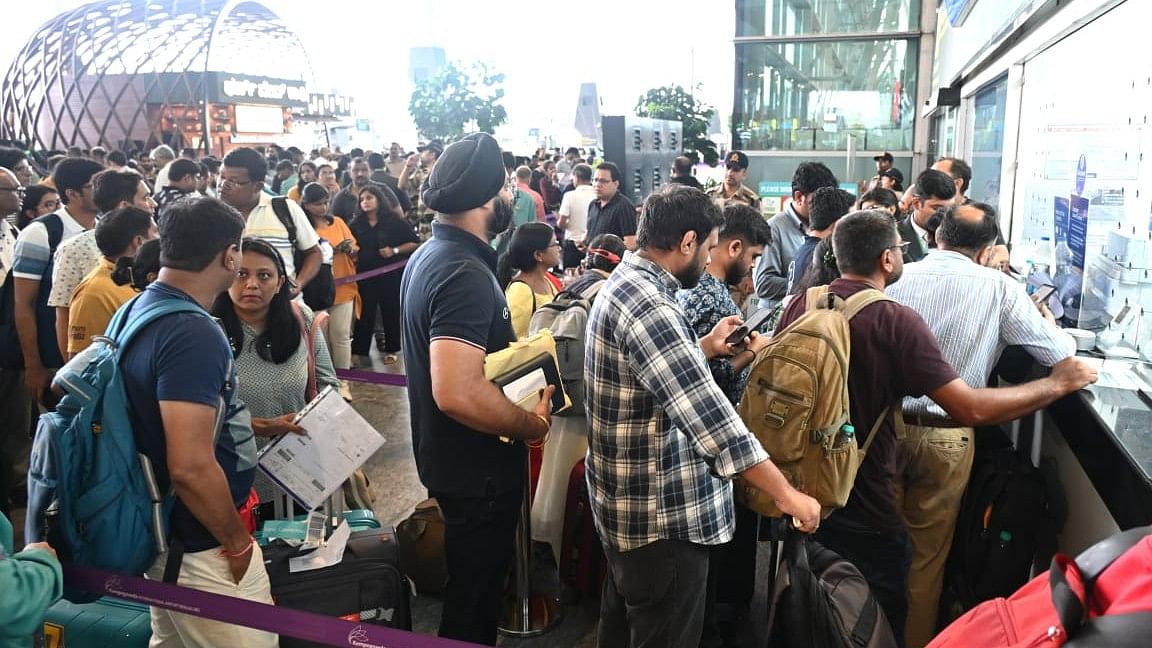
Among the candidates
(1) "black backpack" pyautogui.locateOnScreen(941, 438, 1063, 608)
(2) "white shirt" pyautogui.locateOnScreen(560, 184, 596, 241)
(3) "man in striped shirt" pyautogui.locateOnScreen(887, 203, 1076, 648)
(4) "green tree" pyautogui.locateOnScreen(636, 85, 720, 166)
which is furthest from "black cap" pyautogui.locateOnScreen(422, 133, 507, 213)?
(4) "green tree" pyautogui.locateOnScreen(636, 85, 720, 166)

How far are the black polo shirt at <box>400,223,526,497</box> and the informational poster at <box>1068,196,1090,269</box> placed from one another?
12.1ft

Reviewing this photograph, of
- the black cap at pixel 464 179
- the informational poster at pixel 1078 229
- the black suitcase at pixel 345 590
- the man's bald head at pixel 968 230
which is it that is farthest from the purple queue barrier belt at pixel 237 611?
the informational poster at pixel 1078 229

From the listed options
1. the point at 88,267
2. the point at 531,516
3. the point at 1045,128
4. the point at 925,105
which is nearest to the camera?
the point at 531,516

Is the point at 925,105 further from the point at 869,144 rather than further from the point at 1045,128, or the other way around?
the point at 1045,128

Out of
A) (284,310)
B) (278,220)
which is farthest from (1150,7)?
(278,220)

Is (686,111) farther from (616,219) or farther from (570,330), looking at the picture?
(570,330)

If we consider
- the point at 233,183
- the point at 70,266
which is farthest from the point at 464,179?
the point at 233,183

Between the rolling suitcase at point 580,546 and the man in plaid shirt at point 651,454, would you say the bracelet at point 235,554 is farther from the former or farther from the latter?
the rolling suitcase at point 580,546

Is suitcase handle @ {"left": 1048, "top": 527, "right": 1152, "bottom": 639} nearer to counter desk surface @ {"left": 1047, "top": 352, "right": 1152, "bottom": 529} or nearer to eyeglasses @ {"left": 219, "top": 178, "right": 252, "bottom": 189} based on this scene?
counter desk surface @ {"left": 1047, "top": 352, "right": 1152, "bottom": 529}

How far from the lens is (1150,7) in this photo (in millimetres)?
3781

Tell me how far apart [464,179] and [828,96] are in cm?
1683

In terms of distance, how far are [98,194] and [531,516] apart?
277 cm

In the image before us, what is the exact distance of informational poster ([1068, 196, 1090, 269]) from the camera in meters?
4.80

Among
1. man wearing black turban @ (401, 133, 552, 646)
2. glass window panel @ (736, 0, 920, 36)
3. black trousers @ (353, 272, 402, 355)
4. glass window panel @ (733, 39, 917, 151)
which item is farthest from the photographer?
glass window panel @ (733, 39, 917, 151)
